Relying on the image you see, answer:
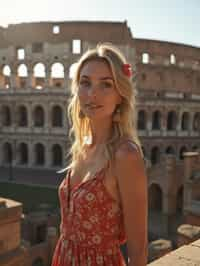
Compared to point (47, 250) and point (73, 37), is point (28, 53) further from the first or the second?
point (47, 250)

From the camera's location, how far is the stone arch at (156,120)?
32547 mm

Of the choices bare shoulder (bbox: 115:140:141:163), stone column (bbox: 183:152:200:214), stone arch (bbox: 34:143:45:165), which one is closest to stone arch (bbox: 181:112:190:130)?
stone arch (bbox: 34:143:45:165)

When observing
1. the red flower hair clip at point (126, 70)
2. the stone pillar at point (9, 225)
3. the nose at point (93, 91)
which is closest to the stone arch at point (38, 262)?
the stone pillar at point (9, 225)

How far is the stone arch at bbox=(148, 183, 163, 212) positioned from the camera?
71.7 ft

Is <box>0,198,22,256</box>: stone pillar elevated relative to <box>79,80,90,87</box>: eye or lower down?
lower down

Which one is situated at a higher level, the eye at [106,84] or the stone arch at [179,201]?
the eye at [106,84]

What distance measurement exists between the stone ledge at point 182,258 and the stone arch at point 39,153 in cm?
2926

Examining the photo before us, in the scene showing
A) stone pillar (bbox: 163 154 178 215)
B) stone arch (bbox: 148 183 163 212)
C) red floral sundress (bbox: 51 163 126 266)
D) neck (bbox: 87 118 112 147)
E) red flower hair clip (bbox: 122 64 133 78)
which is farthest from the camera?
stone arch (bbox: 148 183 163 212)

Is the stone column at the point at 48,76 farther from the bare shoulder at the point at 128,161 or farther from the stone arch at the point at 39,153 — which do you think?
the bare shoulder at the point at 128,161

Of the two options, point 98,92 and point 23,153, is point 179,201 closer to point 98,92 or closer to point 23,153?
point 23,153

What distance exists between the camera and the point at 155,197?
22047mm

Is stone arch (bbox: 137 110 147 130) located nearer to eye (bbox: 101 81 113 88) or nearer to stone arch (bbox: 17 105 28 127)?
stone arch (bbox: 17 105 28 127)

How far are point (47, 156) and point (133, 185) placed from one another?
30.3m

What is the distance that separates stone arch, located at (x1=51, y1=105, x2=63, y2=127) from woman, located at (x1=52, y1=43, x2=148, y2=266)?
29.5m
